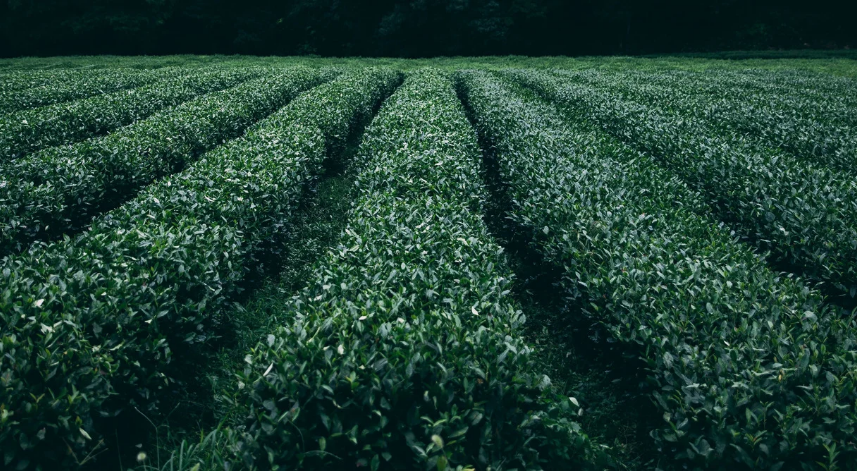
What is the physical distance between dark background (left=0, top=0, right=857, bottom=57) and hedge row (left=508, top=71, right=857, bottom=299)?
1341 inches

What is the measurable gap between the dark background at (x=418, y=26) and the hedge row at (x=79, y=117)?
29362 mm

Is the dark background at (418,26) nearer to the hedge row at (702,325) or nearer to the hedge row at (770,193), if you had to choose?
the hedge row at (770,193)

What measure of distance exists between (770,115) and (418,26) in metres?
34.2

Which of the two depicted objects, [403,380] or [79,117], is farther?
[79,117]

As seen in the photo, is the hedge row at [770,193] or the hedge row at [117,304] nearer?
the hedge row at [117,304]

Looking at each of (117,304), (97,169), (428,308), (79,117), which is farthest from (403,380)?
(79,117)

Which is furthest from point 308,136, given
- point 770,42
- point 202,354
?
point 770,42

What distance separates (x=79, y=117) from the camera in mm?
11148

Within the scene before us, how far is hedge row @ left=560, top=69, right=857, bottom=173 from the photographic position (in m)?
9.29

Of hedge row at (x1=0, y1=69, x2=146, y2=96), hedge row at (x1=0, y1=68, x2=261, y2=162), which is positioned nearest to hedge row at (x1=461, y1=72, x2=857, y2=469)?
hedge row at (x1=0, y1=68, x2=261, y2=162)

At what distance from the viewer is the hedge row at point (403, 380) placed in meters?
2.64

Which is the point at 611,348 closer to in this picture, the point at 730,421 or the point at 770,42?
the point at 730,421

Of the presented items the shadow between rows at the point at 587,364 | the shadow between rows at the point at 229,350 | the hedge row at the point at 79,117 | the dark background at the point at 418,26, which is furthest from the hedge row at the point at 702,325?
the dark background at the point at 418,26

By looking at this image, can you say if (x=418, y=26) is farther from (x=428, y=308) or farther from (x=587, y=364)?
(x=428, y=308)
